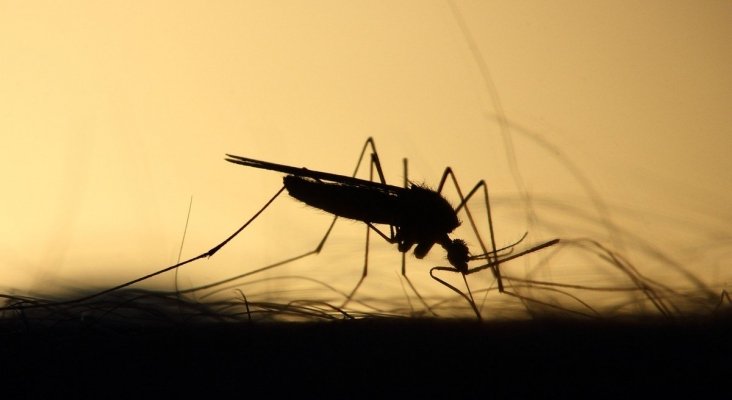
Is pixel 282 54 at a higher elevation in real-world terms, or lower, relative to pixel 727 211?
higher

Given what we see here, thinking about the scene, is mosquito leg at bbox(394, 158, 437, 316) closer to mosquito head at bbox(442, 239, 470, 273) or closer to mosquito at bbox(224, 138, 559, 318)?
mosquito at bbox(224, 138, 559, 318)

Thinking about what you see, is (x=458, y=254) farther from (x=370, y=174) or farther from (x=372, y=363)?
(x=372, y=363)

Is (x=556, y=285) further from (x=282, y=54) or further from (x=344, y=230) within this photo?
(x=282, y=54)

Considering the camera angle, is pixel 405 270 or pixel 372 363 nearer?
pixel 372 363

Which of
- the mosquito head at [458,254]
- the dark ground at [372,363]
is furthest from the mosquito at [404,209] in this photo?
the dark ground at [372,363]

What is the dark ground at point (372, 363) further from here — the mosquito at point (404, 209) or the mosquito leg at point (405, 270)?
the mosquito at point (404, 209)

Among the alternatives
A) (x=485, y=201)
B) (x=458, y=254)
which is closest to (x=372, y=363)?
(x=458, y=254)

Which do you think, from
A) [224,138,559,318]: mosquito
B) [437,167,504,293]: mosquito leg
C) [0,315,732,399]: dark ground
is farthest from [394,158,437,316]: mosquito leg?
[0,315,732,399]: dark ground

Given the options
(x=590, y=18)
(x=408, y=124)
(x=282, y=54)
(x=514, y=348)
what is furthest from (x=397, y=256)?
(x=514, y=348)
